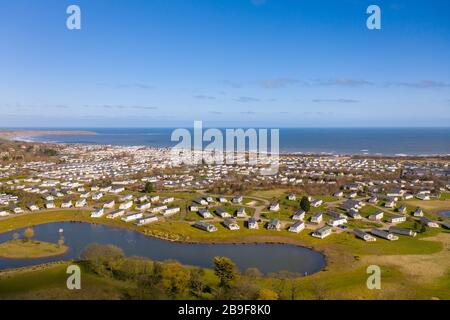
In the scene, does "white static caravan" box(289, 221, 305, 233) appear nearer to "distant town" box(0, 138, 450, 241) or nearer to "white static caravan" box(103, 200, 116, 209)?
"distant town" box(0, 138, 450, 241)

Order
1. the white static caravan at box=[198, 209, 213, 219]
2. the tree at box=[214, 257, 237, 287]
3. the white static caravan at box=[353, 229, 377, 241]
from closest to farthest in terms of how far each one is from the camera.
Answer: the tree at box=[214, 257, 237, 287]
the white static caravan at box=[353, 229, 377, 241]
the white static caravan at box=[198, 209, 213, 219]

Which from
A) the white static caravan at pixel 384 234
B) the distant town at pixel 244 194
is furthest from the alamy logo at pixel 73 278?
the white static caravan at pixel 384 234

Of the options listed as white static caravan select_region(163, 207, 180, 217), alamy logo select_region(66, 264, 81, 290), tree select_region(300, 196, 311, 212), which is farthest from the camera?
white static caravan select_region(163, 207, 180, 217)

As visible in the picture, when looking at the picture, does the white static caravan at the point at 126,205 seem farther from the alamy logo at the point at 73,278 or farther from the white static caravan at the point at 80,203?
the alamy logo at the point at 73,278

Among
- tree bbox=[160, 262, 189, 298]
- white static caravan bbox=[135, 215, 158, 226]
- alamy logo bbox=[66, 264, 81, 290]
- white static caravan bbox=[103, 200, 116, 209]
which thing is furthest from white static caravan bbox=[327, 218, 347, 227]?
white static caravan bbox=[103, 200, 116, 209]
